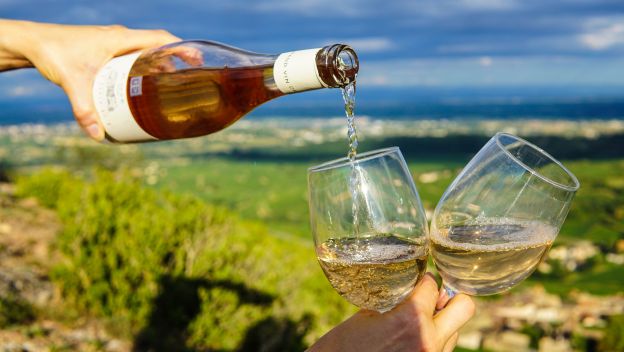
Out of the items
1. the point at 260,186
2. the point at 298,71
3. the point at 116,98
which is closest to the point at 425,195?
the point at 260,186

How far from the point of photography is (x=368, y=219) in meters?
1.34

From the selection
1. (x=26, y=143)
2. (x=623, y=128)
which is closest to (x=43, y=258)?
(x=26, y=143)

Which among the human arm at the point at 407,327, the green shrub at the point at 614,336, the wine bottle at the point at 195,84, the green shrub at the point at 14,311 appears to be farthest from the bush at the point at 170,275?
the green shrub at the point at 614,336

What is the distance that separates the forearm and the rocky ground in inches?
107

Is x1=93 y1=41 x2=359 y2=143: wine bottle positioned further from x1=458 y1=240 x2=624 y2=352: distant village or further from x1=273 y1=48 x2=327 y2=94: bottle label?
x1=458 y1=240 x2=624 y2=352: distant village

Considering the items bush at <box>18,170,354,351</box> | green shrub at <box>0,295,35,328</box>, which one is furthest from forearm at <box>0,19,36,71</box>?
bush at <box>18,170,354,351</box>

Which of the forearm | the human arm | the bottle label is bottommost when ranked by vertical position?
the human arm

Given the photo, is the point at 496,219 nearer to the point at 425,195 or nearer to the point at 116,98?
the point at 116,98

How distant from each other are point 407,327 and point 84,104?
3.34 feet

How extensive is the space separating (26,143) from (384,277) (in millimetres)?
38163

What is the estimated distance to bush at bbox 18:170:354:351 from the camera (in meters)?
5.18

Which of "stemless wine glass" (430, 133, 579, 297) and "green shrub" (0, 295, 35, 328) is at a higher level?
"stemless wine glass" (430, 133, 579, 297)

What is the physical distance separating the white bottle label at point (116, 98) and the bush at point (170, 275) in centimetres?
337

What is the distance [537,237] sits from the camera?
1351mm
